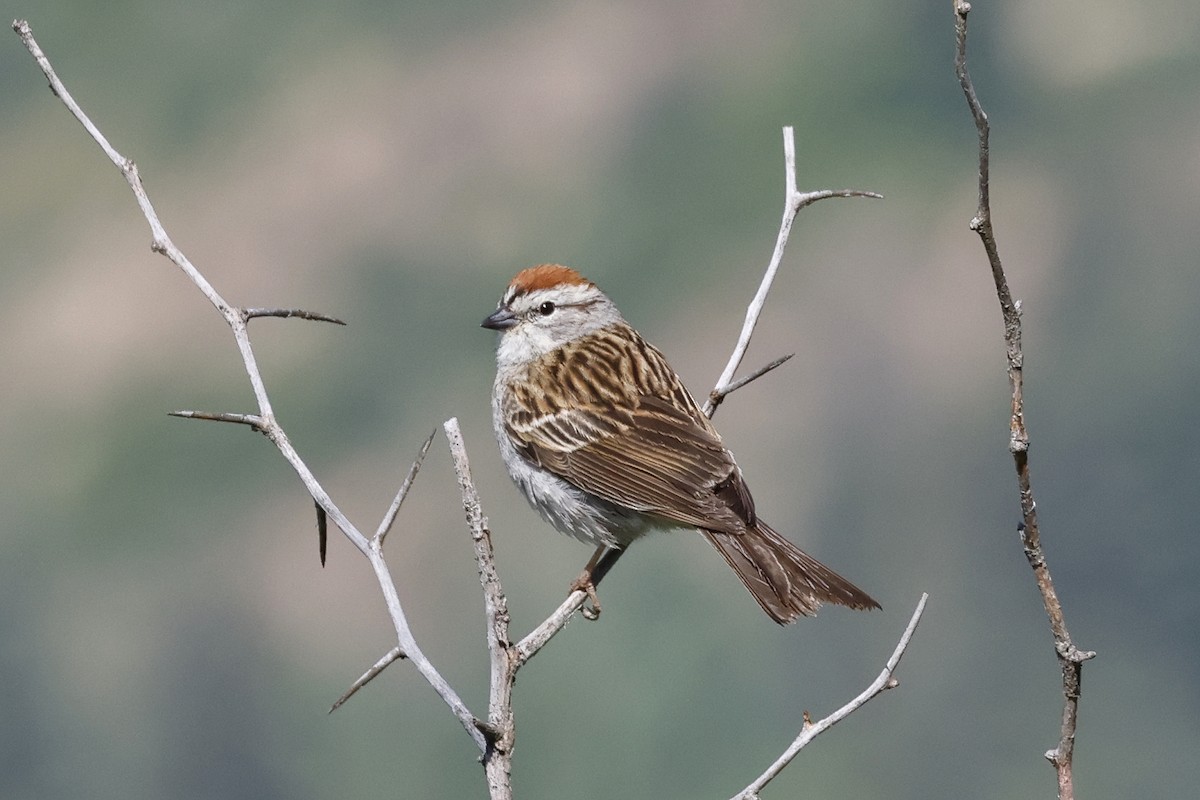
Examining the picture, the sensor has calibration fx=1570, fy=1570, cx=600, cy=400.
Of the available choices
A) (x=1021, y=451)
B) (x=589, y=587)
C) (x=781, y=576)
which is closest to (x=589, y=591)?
(x=589, y=587)

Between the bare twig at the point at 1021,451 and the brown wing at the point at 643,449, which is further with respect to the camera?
the brown wing at the point at 643,449

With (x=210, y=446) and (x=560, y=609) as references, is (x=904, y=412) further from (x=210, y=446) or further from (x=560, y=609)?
(x=560, y=609)

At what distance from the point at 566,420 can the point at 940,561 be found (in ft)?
115

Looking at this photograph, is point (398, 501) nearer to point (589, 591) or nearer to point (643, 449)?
point (589, 591)

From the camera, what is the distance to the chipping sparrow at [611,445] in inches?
209

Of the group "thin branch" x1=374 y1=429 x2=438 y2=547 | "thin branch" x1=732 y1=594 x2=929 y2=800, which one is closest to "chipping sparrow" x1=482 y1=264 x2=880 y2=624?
"thin branch" x1=732 y1=594 x2=929 y2=800

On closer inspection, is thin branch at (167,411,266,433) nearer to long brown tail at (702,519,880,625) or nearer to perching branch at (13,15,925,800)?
perching branch at (13,15,925,800)

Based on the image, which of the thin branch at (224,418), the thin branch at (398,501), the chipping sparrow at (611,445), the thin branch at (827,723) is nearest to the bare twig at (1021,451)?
the thin branch at (827,723)

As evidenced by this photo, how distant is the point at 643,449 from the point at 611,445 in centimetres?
17

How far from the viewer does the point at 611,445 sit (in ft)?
19.7

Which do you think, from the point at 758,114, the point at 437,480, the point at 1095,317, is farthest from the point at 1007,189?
the point at 437,480

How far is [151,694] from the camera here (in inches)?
1443

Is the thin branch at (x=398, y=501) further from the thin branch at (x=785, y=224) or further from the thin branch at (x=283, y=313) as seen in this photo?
the thin branch at (x=785, y=224)

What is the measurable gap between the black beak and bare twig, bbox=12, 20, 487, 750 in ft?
8.90
